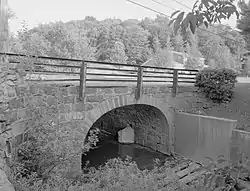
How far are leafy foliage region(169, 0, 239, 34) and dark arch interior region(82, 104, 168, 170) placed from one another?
19.2 feet

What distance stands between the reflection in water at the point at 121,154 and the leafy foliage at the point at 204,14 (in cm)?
571

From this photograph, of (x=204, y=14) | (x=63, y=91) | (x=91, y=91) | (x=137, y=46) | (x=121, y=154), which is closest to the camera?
(x=204, y=14)

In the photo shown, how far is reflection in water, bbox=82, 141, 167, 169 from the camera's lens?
7.11 metres

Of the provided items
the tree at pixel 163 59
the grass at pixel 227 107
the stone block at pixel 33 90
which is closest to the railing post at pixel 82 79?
the stone block at pixel 33 90

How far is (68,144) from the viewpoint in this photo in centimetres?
418

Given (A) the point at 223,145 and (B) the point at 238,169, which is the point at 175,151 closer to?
(A) the point at 223,145

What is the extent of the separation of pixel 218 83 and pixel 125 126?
347cm

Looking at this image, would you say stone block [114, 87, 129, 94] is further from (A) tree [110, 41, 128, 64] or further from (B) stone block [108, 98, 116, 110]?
(A) tree [110, 41, 128, 64]

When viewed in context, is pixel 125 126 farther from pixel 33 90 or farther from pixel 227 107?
pixel 33 90

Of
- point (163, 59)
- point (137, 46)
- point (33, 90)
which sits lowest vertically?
point (33, 90)

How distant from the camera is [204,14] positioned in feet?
4.74

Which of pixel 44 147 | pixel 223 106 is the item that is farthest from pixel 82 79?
pixel 223 106

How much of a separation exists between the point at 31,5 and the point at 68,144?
28009 mm

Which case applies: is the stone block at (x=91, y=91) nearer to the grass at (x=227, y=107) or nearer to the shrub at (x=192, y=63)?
the grass at (x=227, y=107)
